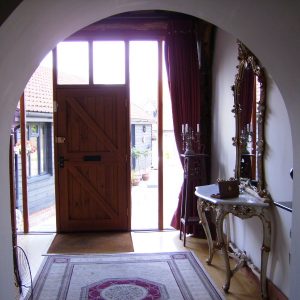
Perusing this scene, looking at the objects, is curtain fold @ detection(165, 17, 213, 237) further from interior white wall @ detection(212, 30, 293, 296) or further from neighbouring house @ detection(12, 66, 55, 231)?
neighbouring house @ detection(12, 66, 55, 231)

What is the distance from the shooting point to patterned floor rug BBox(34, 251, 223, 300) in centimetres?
303

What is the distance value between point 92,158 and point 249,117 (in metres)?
2.28

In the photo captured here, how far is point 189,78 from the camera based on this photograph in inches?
189

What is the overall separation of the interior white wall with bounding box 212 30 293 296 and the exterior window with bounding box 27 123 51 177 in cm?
264

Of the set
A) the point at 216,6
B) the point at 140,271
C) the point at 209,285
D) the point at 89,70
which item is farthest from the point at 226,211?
the point at 89,70

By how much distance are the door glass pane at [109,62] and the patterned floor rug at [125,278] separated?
2.27 meters

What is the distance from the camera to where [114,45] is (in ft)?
16.0

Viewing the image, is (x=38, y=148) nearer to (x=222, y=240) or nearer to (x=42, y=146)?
(x=42, y=146)

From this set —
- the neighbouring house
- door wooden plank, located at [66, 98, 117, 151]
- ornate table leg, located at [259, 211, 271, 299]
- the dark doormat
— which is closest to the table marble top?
ornate table leg, located at [259, 211, 271, 299]

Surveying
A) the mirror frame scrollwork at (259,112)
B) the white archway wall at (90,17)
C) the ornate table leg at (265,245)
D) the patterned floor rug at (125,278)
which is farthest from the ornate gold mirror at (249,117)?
the white archway wall at (90,17)

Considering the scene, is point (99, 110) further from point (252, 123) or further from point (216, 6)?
point (216, 6)

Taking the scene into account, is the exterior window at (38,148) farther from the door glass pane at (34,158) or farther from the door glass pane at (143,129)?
the door glass pane at (143,129)

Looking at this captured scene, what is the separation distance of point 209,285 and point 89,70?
121 inches

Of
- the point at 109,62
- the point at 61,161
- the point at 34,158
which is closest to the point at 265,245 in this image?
the point at 61,161
